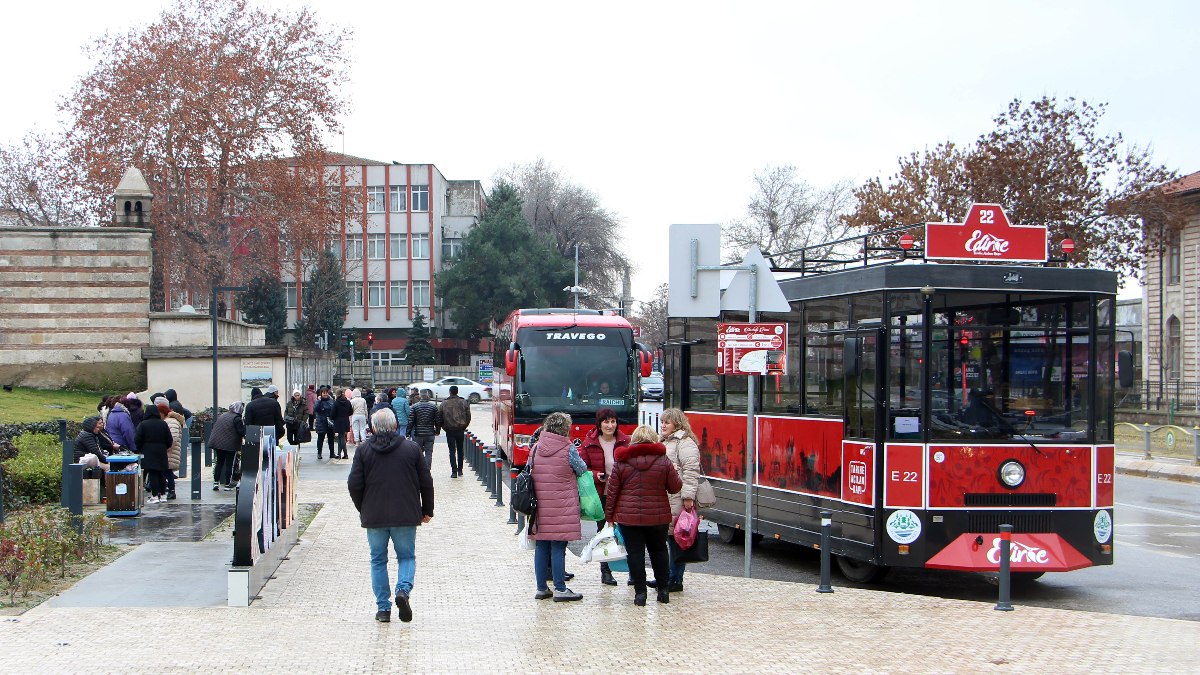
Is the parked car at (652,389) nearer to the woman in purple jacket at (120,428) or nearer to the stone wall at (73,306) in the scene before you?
the stone wall at (73,306)

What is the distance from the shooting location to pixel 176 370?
37.6m

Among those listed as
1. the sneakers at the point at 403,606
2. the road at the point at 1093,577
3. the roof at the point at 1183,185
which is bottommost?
the road at the point at 1093,577

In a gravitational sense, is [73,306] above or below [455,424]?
above

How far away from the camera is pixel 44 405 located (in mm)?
30672

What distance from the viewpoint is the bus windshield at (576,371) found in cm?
2336

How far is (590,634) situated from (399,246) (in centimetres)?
8528

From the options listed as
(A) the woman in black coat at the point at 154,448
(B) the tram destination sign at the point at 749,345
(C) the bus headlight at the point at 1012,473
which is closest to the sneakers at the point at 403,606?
(B) the tram destination sign at the point at 749,345

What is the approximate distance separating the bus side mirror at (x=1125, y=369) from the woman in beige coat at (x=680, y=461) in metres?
3.94

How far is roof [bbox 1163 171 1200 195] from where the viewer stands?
150ft

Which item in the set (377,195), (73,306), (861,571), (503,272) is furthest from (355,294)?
(861,571)

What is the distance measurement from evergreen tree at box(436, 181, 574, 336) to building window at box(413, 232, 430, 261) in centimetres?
687

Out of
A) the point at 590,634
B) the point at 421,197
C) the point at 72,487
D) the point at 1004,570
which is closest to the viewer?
the point at 590,634

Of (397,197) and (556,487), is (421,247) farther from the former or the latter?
(556,487)

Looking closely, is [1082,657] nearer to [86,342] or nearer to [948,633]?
[948,633]
